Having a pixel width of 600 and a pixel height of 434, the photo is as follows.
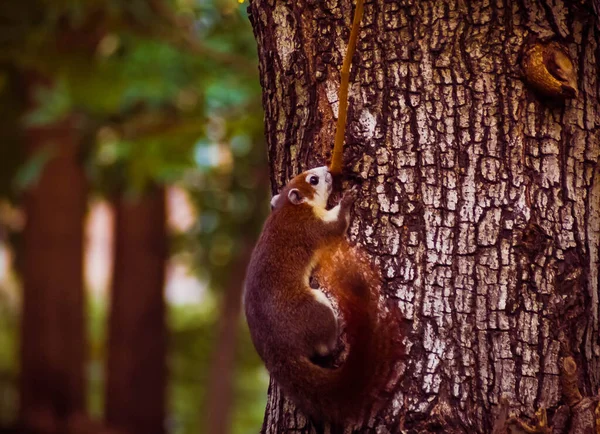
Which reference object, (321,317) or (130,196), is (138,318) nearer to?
(130,196)

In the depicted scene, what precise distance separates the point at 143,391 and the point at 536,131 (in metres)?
9.22

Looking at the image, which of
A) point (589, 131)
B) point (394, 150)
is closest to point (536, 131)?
point (589, 131)

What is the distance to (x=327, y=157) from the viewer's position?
2945 mm

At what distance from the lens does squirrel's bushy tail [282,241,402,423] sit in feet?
8.91

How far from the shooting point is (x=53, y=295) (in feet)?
36.9

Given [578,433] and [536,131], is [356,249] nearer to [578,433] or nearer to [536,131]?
[536,131]

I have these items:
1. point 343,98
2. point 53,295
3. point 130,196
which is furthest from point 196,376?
point 343,98

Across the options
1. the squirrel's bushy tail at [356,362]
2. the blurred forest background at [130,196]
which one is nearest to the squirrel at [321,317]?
the squirrel's bushy tail at [356,362]

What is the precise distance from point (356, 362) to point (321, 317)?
0.65ft

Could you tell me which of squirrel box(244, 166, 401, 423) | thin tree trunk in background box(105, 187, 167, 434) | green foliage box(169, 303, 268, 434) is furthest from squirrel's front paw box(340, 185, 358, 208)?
green foliage box(169, 303, 268, 434)

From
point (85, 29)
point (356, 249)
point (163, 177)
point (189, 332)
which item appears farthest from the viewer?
point (189, 332)

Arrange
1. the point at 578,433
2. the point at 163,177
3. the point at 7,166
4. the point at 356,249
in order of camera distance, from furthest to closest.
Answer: the point at 7,166 < the point at 163,177 < the point at 356,249 < the point at 578,433

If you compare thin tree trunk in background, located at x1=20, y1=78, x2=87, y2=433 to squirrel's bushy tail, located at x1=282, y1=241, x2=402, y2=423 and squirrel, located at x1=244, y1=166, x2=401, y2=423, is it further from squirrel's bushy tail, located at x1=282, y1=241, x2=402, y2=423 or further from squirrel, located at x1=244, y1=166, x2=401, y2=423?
squirrel's bushy tail, located at x1=282, y1=241, x2=402, y2=423

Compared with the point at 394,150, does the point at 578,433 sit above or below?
below
